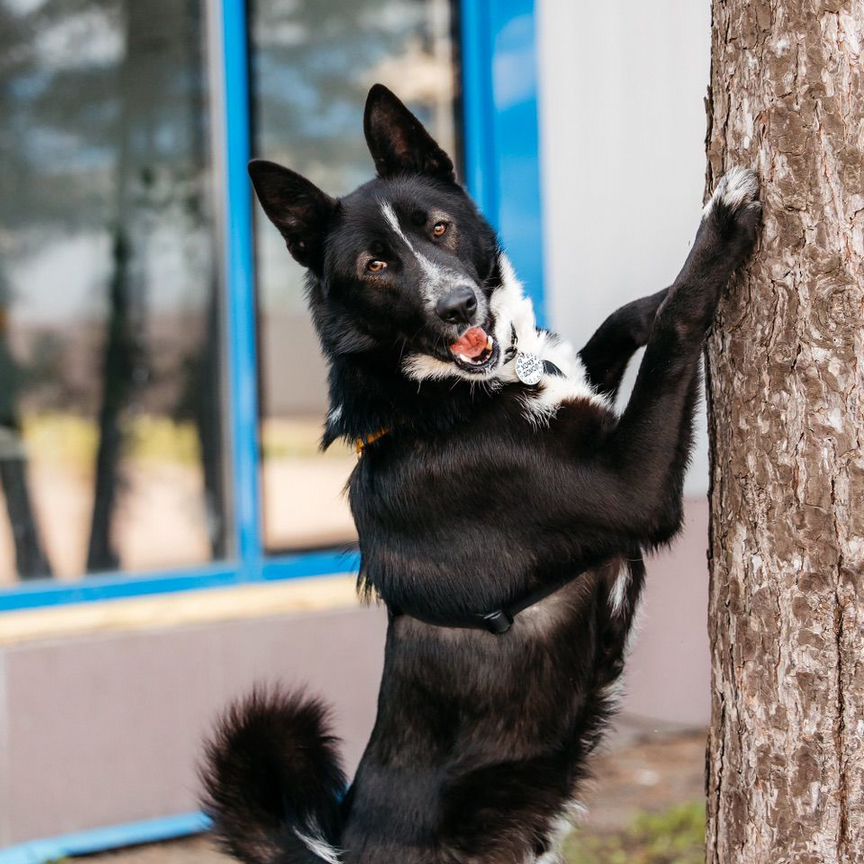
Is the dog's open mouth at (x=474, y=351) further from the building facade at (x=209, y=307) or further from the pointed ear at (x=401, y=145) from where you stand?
the building facade at (x=209, y=307)

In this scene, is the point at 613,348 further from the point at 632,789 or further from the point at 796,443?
the point at 632,789

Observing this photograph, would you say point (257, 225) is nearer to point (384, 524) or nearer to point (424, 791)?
point (384, 524)

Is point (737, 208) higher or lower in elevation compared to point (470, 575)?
higher

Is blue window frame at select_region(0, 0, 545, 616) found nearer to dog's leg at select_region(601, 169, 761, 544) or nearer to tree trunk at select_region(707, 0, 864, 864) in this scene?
dog's leg at select_region(601, 169, 761, 544)

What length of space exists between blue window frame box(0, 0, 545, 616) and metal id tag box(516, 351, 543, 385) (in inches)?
69.5

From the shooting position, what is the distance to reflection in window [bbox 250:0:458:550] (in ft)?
13.3

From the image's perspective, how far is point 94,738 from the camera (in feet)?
11.7

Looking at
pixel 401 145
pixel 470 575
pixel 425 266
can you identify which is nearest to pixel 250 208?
pixel 401 145

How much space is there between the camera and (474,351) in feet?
7.00

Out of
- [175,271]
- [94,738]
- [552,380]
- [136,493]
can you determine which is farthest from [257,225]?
[552,380]

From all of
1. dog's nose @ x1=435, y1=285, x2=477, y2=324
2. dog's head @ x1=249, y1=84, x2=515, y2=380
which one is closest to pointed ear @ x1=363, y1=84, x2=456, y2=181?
dog's head @ x1=249, y1=84, x2=515, y2=380

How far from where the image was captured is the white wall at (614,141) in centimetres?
418

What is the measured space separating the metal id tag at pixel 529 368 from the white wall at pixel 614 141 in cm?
209

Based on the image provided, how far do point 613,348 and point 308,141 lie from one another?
7.35 ft
